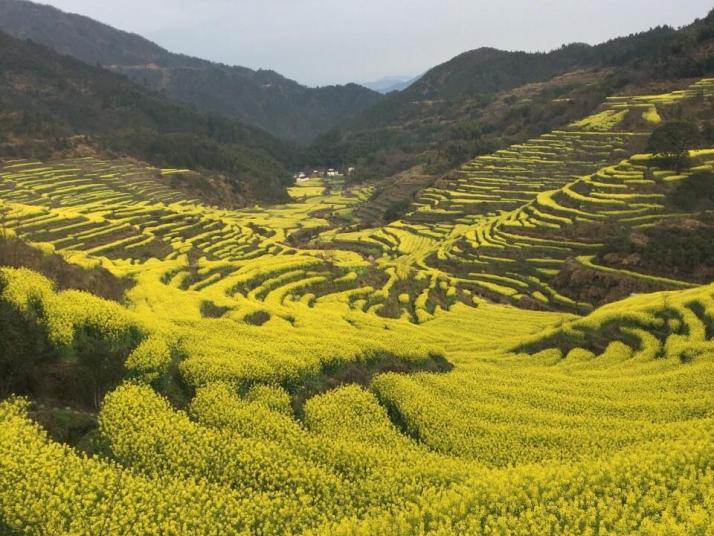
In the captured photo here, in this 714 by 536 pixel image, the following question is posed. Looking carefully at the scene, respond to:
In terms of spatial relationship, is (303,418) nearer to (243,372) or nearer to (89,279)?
(243,372)

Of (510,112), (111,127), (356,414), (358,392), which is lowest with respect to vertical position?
(356,414)

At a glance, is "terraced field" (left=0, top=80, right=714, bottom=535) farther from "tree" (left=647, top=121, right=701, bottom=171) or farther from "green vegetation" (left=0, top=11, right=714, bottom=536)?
"tree" (left=647, top=121, right=701, bottom=171)

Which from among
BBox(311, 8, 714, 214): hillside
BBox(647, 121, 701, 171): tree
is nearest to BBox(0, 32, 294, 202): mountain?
BBox(311, 8, 714, 214): hillside

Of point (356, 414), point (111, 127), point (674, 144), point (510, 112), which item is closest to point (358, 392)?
point (356, 414)

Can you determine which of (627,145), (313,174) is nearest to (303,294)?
(627,145)

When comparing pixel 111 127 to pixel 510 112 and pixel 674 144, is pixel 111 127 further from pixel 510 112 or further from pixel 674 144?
pixel 674 144

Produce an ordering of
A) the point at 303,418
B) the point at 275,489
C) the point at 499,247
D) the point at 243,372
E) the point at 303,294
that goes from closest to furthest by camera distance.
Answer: the point at 275,489, the point at 303,418, the point at 243,372, the point at 303,294, the point at 499,247
